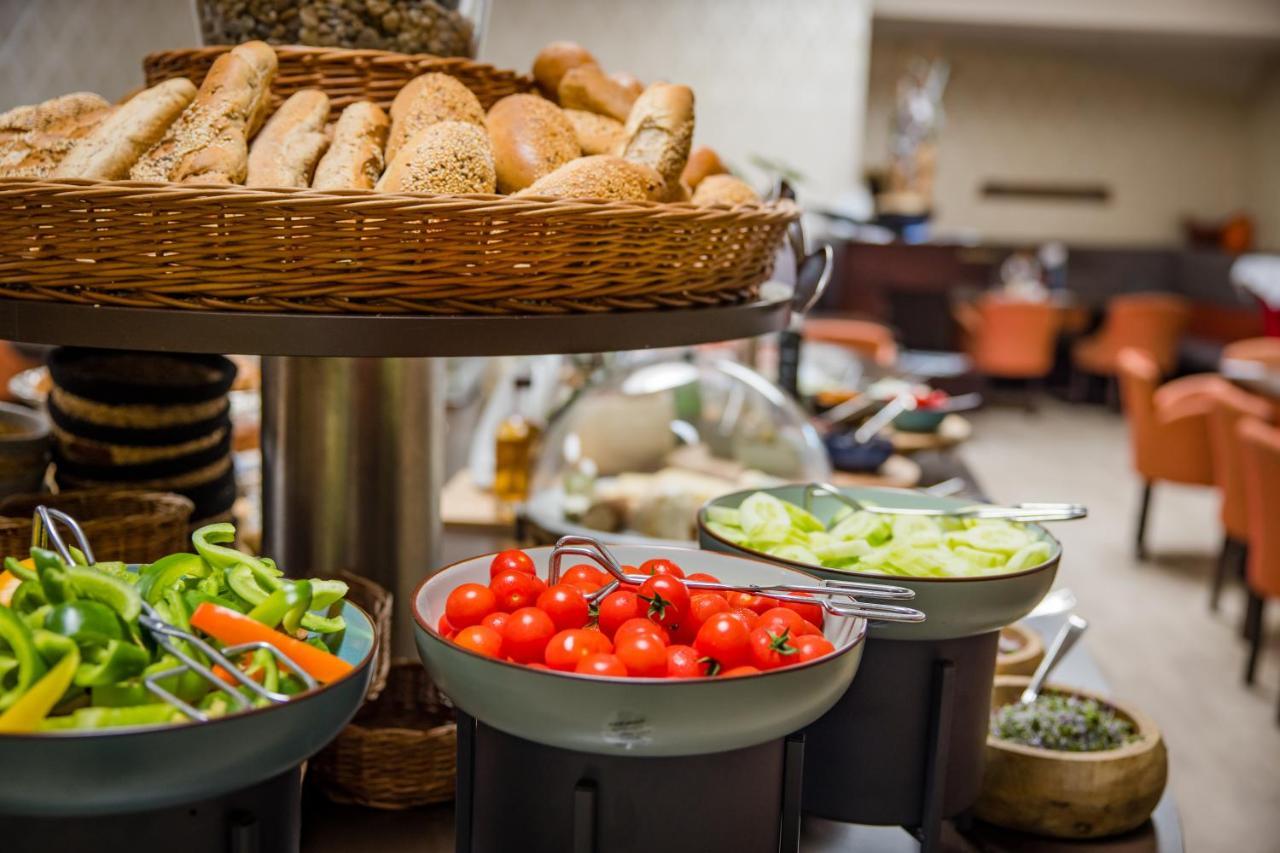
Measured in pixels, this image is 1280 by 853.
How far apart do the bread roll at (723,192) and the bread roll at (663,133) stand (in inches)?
1.6

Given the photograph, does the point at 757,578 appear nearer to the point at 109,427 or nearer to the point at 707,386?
the point at 109,427

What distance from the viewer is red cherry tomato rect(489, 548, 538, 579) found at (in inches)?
41.1

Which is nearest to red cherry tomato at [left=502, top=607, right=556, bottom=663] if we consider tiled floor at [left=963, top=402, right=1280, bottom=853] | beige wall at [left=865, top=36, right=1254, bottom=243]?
tiled floor at [left=963, top=402, right=1280, bottom=853]

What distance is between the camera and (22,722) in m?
0.73

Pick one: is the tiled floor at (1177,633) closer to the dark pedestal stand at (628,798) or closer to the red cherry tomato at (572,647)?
the dark pedestal stand at (628,798)

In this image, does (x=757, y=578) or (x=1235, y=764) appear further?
(x=1235, y=764)

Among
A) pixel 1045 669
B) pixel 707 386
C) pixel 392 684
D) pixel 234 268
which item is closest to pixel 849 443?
pixel 707 386

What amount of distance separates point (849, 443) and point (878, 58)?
9.21 meters

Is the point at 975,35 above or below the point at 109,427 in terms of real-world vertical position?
above

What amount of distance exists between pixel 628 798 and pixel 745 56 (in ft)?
26.4

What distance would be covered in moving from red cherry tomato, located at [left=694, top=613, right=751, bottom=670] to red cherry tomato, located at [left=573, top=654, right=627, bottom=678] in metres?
0.08

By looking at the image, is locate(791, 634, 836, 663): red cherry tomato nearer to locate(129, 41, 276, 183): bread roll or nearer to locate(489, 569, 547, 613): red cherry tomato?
locate(489, 569, 547, 613): red cherry tomato

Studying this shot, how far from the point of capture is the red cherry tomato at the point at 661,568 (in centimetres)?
101

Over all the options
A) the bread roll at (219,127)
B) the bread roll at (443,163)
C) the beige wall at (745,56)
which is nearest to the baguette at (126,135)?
the bread roll at (219,127)
